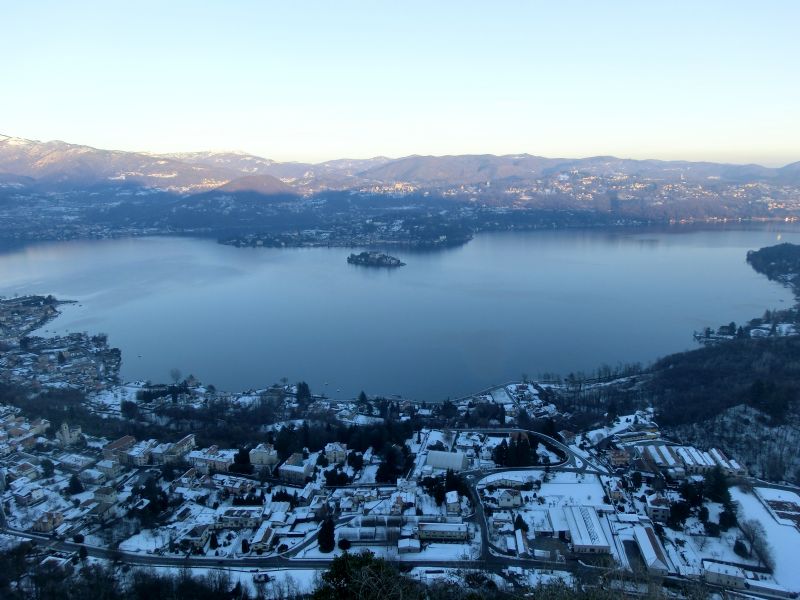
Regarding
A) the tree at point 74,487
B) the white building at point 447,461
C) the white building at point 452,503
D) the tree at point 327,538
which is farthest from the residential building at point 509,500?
the tree at point 74,487

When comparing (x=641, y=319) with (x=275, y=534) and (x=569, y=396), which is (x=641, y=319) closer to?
(x=569, y=396)

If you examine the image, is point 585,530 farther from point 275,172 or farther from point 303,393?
point 275,172

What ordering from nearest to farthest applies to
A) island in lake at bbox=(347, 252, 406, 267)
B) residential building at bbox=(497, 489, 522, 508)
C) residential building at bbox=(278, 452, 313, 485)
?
residential building at bbox=(497, 489, 522, 508), residential building at bbox=(278, 452, 313, 485), island in lake at bbox=(347, 252, 406, 267)

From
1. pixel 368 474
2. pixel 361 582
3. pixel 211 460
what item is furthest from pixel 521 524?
pixel 211 460

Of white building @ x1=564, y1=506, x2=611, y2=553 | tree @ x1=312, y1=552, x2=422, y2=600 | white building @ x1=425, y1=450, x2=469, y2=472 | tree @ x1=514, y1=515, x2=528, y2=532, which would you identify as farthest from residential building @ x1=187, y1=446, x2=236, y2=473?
tree @ x1=312, y1=552, x2=422, y2=600

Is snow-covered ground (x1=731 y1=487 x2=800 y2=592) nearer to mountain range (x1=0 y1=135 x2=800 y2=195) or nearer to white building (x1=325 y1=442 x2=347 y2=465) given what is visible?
white building (x1=325 y1=442 x2=347 y2=465)
